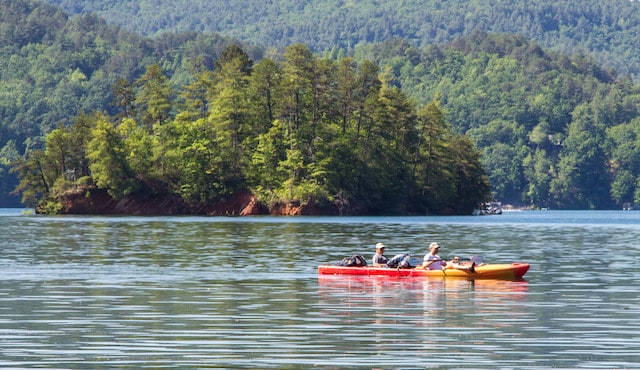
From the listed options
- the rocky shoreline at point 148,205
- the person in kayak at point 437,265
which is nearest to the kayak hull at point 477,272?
the person in kayak at point 437,265

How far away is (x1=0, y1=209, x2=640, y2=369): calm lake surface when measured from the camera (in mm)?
29109

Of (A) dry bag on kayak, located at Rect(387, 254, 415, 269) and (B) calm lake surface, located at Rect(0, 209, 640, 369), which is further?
(A) dry bag on kayak, located at Rect(387, 254, 415, 269)

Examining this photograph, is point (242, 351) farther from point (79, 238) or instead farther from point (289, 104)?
point (289, 104)

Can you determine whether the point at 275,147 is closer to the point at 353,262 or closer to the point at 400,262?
the point at 353,262

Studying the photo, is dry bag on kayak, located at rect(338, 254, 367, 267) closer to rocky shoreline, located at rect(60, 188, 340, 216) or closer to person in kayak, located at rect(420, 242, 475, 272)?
person in kayak, located at rect(420, 242, 475, 272)

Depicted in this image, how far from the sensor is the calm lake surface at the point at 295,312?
95.5ft

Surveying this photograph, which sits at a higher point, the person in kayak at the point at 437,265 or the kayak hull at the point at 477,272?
the person in kayak at the point at 437,265

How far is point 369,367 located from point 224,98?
471ft

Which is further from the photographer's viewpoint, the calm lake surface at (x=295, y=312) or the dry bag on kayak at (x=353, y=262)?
the dry bag on kayak at (x=353, y=262)

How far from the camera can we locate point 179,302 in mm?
41906

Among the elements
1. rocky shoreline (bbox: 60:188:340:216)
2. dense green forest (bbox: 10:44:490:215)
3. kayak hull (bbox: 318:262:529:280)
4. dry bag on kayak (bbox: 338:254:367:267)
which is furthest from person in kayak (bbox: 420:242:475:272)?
rocky shoreline (bbox: 60:188:340:216)

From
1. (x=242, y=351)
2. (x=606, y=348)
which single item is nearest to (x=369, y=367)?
(x=242, y=351)

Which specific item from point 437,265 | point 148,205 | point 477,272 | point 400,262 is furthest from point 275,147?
point 477,272

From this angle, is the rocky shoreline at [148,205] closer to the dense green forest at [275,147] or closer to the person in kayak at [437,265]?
the dense green forest at [275,147]
